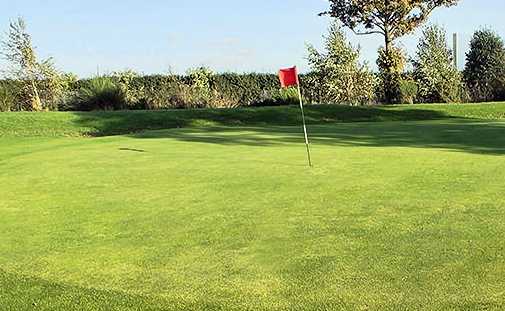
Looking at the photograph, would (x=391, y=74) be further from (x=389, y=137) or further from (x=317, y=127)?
(x=389, y=137)

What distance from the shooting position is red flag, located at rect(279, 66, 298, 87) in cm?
918

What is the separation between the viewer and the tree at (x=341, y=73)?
27.8m

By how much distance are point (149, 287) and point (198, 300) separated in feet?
1.44

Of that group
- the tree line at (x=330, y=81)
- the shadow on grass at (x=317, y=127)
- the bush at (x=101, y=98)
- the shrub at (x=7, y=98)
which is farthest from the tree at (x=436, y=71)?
the shrub at (x=7, y=98)

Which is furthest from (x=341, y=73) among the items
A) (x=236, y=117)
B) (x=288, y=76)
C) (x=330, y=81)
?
(x=288, y=76)

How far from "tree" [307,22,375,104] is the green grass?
1753 cm

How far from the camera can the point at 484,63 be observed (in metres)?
31.1

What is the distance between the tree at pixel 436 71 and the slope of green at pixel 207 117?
4.76 metres

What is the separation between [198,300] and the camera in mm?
3902

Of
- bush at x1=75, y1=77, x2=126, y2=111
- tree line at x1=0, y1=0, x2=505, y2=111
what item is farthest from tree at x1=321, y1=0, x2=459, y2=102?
bush at x1=75, y1=77, x2=126, y2=111

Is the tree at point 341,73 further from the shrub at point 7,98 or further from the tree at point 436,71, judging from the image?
the shrub at point 7,98

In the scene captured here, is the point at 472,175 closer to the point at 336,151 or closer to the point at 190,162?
the point at 336,151

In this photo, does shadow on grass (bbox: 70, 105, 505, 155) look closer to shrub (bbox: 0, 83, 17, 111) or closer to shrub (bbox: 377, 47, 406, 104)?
shrub (bbox: 377, 47, 406, 104)

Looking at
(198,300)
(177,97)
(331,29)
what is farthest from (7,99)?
(198,300)
